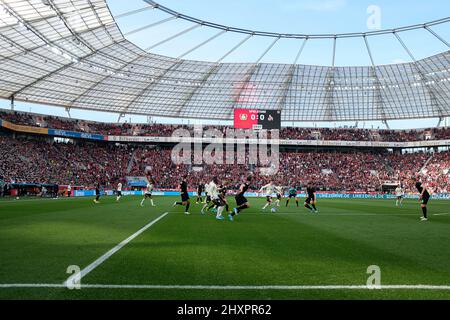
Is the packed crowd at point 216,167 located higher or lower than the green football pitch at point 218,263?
higher

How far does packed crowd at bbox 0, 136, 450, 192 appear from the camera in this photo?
59.8 meters

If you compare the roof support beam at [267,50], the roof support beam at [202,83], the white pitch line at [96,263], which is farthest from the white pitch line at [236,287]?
the roof support beam at [202,83]

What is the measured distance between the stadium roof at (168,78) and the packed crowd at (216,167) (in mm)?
7862

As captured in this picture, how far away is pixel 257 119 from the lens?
5747 cm

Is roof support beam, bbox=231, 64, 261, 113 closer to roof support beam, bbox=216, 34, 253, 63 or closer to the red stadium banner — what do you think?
roof support beam, bbox=216, 34, 253, 63

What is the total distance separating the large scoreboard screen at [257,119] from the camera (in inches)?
2258

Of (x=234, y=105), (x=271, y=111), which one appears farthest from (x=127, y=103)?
(x=271, y=111)

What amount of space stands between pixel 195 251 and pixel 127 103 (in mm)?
63161

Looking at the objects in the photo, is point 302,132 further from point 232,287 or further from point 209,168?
point 232,287

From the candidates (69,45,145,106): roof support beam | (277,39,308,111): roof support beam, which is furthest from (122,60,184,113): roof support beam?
(277,39,308,111): roof support beam

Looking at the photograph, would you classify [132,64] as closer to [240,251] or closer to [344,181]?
[344,181]

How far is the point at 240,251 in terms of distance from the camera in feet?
30.0

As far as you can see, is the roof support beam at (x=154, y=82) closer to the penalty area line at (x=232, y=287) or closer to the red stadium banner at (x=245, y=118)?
the red stadium banner at (x=245, y=118)

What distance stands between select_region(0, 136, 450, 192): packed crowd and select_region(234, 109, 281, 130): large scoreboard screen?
10314 mm
